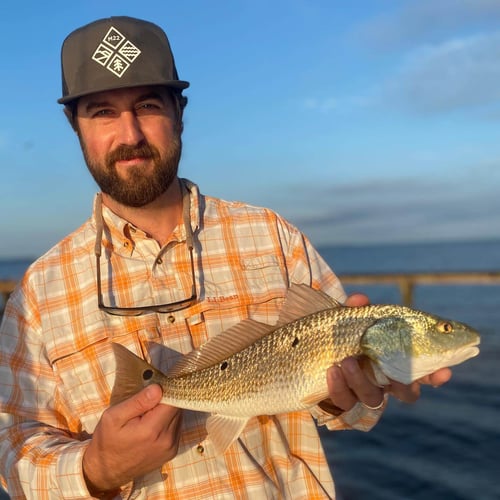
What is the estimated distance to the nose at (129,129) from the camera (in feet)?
11.0

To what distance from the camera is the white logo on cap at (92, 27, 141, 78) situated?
3.29 metres

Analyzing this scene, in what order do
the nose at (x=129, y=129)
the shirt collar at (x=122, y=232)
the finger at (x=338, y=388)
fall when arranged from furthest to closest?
the shirt collar at (x=122, y=232), the nose at (x=129, y=129), the finger at (x=338, y=388)

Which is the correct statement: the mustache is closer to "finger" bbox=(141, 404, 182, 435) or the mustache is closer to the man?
the man

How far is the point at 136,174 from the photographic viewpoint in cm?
340

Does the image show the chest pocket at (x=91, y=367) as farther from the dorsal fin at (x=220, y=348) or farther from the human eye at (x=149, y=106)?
the human eye at (x=149, y=106)

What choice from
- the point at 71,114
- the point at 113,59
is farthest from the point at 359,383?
the point at 71,114

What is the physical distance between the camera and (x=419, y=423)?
10.1 meters

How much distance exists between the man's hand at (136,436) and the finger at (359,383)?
2.79ft

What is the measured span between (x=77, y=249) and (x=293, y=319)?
4.51ft

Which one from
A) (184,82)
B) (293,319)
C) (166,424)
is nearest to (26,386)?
(166,424)

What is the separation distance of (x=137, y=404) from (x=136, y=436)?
14 cm

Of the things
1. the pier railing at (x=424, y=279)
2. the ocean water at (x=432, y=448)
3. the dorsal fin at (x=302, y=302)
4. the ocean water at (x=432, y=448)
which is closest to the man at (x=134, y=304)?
the dorsal fin at (x=302, y=302)

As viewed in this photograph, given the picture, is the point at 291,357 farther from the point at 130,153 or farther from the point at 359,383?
the point at 130,153

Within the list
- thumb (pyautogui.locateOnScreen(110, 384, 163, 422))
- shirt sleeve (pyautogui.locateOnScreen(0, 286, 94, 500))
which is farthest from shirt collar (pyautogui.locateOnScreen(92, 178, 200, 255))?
thumb (pyautogui.locateOnScreen(110, 384, 163, 422))
